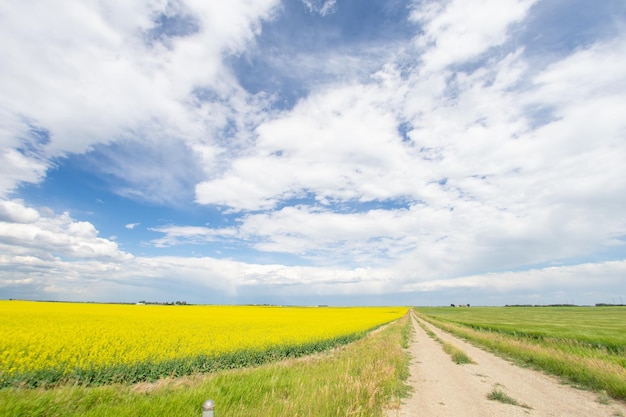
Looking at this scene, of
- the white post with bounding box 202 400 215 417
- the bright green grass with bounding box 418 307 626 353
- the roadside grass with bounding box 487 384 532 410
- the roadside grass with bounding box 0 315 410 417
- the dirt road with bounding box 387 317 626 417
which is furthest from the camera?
the bright green grass with bounding box 418 307 626 353

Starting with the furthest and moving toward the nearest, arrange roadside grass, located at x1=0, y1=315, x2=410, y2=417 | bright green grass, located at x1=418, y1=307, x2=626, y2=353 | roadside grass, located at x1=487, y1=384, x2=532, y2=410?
bright green grass, located at x1=418, y1=307, x2=626, y2=353, roadside grass, located at x1=487, y1=384, x2=532, y2=410, roadside grass, located at x1=0, y1=315, x2=410, y2=417

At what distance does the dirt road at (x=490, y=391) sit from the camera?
24.6 ft

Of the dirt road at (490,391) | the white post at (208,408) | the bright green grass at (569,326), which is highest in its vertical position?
the white post at (208,408)

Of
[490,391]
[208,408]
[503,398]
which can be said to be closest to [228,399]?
[208,408]

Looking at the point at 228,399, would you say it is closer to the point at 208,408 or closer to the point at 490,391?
the point at 208,408

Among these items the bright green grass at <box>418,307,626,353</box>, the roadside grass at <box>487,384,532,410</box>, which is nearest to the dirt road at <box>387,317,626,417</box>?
the roadside grass at <box>487,384,532,410</box>

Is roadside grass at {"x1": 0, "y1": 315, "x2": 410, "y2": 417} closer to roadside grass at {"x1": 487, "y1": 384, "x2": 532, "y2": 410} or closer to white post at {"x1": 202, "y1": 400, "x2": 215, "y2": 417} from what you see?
white post at {"x1": 202, "y1": 400, "x2": 215, "y2": 417}

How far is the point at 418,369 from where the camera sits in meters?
13.0

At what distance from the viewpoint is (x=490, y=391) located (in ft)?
30.8

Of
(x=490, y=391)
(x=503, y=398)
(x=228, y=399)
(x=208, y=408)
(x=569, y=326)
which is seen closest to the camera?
(x=208, y=408)

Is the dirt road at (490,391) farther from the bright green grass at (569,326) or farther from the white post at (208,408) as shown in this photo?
the bright green grass at (569,326)

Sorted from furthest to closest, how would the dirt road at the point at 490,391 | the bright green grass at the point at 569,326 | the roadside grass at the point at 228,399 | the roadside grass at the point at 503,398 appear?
the bright green grass at the point at 569,326, the roadside grass at the point at 503,398, the dirt road at the point at 490,391, the roadside grass at the point at 228,399

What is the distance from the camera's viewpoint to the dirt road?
7500 millimetres

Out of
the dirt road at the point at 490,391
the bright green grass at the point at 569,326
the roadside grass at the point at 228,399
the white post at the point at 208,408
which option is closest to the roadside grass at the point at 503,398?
the dirt road at the point at 490,391
